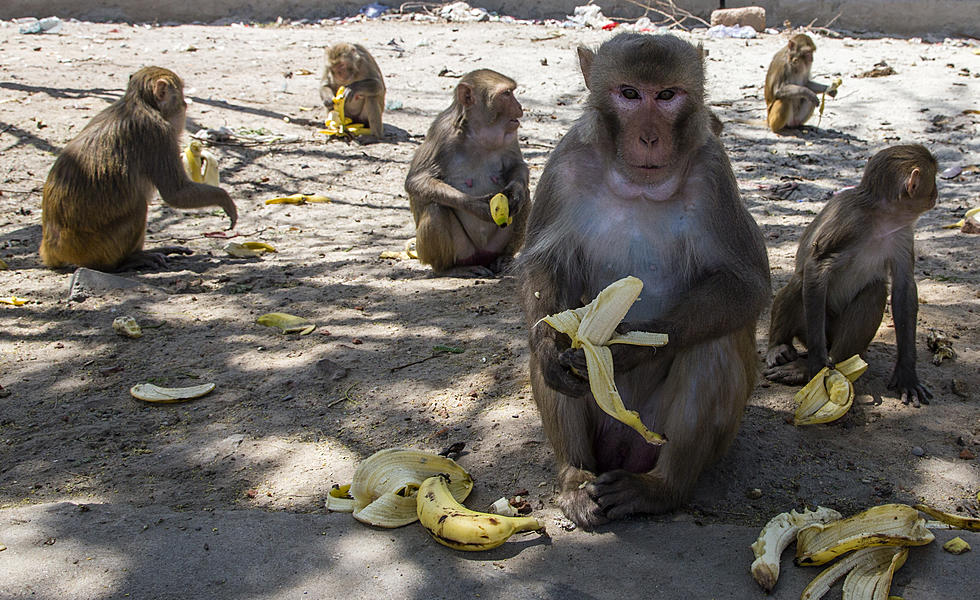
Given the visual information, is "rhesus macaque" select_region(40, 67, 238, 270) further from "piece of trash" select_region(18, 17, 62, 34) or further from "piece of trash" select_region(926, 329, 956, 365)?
"piece of trash" select_region(18, 17, 62, 34)

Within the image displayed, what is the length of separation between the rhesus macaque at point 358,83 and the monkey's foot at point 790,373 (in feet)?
22.9

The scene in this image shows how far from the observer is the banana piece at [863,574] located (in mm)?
2586

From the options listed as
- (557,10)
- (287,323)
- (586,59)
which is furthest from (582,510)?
(557,10)

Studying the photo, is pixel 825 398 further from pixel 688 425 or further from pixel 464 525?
pixel 464 525

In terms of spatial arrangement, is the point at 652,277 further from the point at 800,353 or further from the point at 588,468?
the point at 800,353

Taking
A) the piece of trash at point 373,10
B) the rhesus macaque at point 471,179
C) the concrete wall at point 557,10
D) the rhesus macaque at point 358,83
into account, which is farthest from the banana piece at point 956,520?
the piece of trash at point 373,10

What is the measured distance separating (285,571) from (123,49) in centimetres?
1242

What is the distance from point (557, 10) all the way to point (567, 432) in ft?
44.0

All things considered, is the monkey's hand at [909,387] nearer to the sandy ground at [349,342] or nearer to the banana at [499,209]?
the sandy ground at [349,342]

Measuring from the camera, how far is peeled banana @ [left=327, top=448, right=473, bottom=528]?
3094mm

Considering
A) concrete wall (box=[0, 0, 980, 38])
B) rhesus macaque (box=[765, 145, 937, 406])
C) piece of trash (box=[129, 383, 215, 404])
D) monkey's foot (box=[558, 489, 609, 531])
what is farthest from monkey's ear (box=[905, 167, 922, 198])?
concrete wall (box=[0, 0, 980, 38])

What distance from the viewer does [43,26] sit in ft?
46.6

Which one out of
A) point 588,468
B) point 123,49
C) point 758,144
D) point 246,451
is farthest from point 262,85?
point 588,468

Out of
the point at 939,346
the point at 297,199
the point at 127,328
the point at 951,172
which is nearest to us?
the point at 939,346
